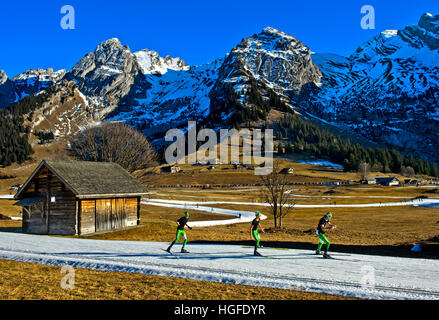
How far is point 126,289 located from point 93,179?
21.4 meters

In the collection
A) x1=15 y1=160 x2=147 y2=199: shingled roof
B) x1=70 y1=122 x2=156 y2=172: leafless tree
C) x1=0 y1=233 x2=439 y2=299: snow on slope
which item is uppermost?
x1=70 y1=122 x2=156 y2=172: leafless tree

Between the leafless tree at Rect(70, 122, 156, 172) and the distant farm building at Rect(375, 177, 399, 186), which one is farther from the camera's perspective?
the distant farm building at Rect(375, 177, 399, 186)

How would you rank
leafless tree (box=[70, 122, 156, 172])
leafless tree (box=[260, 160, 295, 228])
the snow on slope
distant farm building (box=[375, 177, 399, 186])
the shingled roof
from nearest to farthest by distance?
the snow on slope
the shingled roof
leafless tree (box=[260, 160, 295, 228])
leafless tree (box=[70, 122, 156, 172])
distant farm building (box=[375, 177, 399, 186])

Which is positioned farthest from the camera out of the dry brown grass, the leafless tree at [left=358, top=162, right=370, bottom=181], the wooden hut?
the leafless tree at [left=358, top=162, right=370, bottom=181]

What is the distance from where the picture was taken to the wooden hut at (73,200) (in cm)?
2845

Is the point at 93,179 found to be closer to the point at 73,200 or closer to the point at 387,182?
the point at 73,200

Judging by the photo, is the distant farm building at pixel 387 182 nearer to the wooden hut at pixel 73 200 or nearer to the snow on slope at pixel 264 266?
the wooden hut at pixel 73 200

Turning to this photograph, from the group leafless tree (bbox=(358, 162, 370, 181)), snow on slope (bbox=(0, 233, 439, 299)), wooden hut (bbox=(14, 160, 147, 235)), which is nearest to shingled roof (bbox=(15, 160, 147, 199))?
wooden hut (bbox=(14, 160, 147, 235))

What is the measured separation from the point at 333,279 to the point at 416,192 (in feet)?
332

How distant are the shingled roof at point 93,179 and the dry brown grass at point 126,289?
15461 millimetres

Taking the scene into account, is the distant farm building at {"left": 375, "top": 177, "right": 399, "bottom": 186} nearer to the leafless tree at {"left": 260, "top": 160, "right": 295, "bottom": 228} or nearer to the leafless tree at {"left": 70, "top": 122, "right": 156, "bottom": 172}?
the leafless tree at {"left": 260, "top": 160, "right": 295, "bottom": 228}

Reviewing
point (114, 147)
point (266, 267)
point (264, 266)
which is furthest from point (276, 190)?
point (266, 267)

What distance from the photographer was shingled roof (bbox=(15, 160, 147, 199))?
28.3 meters

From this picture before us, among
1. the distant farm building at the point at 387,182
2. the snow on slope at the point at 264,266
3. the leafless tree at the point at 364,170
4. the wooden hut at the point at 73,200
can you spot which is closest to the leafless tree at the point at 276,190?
the wooden hut at the point at 73,200
